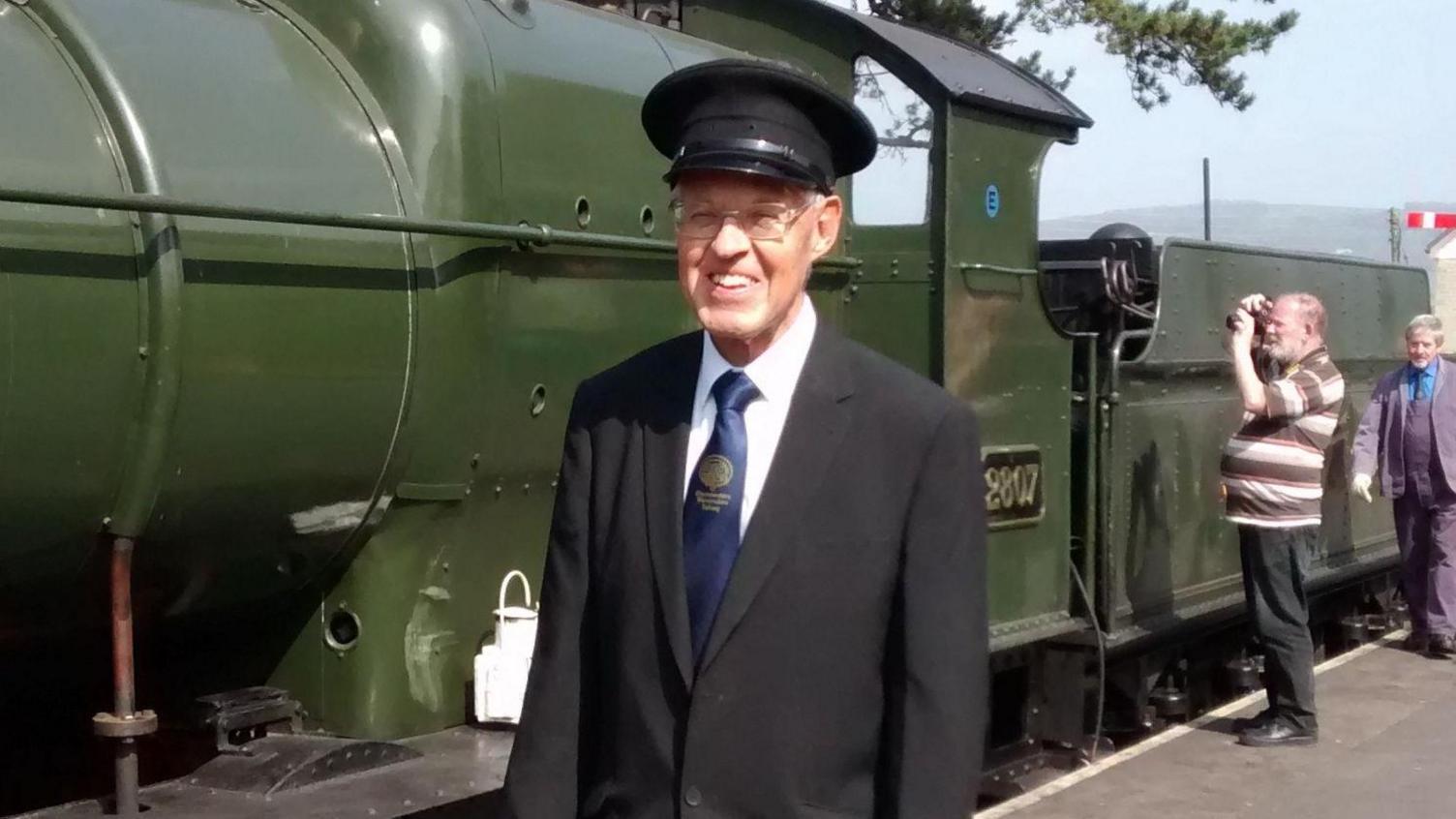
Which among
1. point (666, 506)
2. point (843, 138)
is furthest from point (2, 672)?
point (843, 138)

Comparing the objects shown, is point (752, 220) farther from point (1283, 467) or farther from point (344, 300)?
point (1283, 467)

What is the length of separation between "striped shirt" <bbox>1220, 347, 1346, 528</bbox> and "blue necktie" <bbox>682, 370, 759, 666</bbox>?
189 inches

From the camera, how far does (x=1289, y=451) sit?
22.1ft

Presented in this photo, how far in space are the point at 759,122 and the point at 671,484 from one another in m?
0.48

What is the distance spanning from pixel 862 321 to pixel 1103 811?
1895mm

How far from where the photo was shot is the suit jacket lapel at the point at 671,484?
223cm

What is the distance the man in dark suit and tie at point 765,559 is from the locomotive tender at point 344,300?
1.39 m

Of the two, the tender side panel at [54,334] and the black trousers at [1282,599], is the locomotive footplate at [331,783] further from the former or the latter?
the black trousers at [1282,599]

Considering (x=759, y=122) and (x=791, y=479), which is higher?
(x=759, y=122)

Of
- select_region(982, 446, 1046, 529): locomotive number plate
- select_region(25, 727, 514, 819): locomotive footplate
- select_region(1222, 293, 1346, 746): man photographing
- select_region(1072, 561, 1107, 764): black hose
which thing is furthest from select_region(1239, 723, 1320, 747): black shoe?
select_region(25, 727, 514, 819): locomotive footplate

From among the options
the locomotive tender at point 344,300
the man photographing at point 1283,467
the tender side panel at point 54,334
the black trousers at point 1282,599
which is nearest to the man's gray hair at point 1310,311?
the man photographing at point 1283,467

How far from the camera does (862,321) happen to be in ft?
18.8

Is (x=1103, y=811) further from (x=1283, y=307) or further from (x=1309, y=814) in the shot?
(x=1283, y=307)

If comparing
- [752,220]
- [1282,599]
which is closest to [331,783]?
[752,220]
